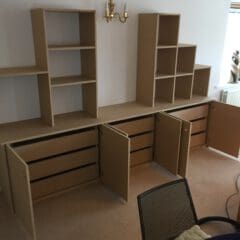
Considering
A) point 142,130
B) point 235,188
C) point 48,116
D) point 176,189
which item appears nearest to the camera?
point 176,189

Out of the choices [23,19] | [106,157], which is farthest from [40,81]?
[106,157]

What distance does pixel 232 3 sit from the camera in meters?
4.19

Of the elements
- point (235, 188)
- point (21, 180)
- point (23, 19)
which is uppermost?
point (23, 19)

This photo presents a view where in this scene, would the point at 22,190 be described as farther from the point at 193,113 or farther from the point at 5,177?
the point at 193,113

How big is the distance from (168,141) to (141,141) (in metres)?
0.30

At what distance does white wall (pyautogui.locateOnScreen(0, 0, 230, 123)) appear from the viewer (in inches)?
98.5

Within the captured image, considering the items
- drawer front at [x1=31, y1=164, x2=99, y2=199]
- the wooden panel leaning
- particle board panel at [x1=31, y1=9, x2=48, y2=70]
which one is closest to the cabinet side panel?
the wooden panel leaning

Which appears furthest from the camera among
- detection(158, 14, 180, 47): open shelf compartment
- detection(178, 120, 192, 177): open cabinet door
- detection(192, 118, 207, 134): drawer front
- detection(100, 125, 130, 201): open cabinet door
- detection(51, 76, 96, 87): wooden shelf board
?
detection(192, 118, 207, 134): drawer front

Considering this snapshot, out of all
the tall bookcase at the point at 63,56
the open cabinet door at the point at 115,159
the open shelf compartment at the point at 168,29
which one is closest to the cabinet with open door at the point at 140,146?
the open cabinet door at the point at 115,159

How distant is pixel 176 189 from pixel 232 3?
11.7ft

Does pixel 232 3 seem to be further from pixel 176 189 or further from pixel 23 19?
pixel 176 189

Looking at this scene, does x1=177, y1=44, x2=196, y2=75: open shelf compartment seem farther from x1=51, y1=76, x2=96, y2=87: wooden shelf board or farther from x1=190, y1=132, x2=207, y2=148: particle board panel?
x1=51, y1=76, x2=96, y2=87: wooden shelf board

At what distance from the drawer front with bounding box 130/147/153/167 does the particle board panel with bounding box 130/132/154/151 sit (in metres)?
0.06

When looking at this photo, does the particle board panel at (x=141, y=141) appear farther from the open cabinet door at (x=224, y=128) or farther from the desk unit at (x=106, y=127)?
the open cabinet door at (x=224, y=128)
